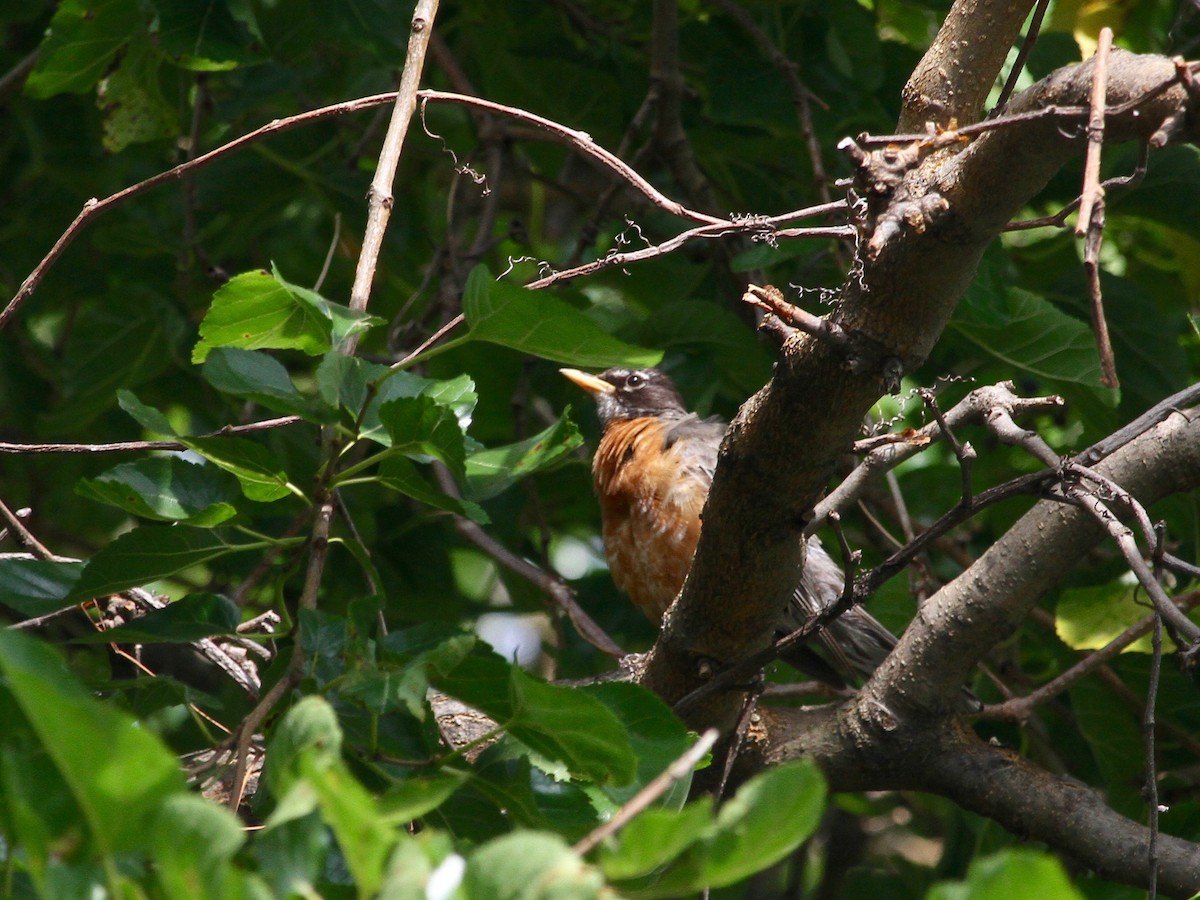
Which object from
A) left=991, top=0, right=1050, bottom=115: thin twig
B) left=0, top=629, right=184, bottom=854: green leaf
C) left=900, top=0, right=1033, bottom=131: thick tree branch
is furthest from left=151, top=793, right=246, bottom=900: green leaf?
left=900, top=0, right=1033, bottom=131: thick tree branch

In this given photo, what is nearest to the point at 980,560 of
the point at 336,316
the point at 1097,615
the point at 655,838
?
the point at 1097,615

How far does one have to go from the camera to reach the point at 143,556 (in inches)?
87.4

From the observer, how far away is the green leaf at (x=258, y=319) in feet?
7.10

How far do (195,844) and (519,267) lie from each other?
11.2ft

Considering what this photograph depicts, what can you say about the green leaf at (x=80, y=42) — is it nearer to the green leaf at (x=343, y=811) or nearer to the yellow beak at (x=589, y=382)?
the yellow beak at (x=589, y=382)

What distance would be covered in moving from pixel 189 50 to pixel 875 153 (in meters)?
2.63

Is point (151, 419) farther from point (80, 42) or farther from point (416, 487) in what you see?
point (80, 42)

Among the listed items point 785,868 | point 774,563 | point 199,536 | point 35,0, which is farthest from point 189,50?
point 785,868

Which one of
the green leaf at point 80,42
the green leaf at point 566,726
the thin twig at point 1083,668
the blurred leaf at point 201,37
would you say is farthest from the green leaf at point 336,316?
the green leaf at point 80,42

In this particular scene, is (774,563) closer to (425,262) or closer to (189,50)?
(189,50)

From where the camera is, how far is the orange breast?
460cm

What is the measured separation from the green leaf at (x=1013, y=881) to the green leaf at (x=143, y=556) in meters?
1.45

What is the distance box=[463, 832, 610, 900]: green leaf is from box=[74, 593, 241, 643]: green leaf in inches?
49.4

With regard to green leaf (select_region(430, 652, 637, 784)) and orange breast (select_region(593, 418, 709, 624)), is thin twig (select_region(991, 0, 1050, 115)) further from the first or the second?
orange breast (select_region(593, 418, 709, 624))
